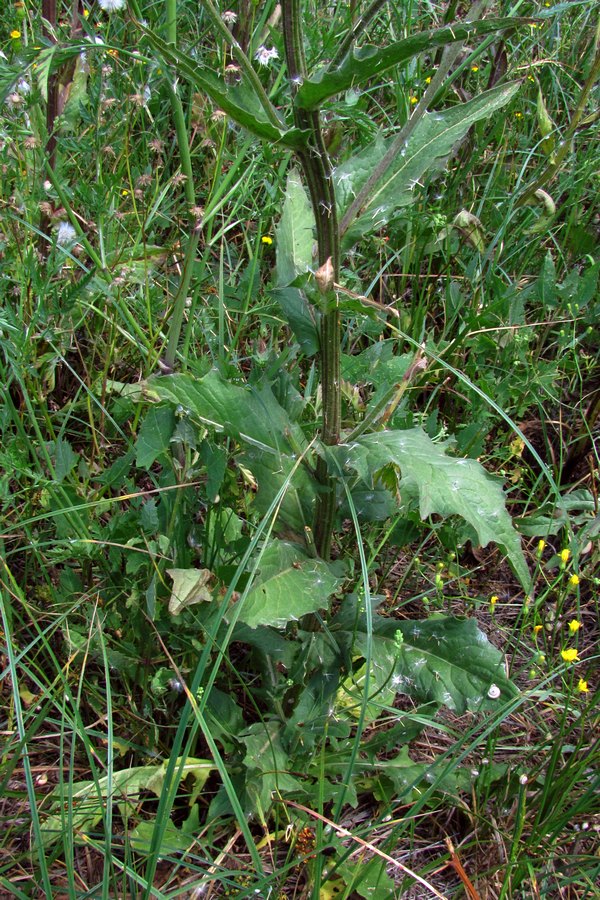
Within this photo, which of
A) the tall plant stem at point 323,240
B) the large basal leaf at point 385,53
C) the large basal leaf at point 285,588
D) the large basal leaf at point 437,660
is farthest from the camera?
the large basal leaf at point 437,660

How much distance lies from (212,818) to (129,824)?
175 mm

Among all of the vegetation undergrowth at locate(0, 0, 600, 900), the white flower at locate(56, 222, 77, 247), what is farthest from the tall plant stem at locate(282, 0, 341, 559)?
the white flower at locate(56, 222, 77, 247)

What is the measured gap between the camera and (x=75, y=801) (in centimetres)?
150

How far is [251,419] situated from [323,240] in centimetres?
39

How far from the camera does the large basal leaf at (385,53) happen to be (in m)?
1.10

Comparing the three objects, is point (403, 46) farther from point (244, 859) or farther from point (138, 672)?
point (244, 859)

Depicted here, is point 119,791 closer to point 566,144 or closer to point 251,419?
point 251,419

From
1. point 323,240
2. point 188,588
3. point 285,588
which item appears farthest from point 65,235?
point 285,588

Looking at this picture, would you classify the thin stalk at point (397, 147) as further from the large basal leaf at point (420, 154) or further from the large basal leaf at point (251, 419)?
the large basal leaf at point (251, 419)

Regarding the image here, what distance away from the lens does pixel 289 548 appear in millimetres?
1575

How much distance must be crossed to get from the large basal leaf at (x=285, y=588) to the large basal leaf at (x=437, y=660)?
170 mm

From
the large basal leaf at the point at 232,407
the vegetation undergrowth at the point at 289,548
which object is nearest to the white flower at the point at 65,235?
the vegetation undergrowth at the point at 289,548

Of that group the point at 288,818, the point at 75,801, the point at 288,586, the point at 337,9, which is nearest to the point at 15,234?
the point at 288,586

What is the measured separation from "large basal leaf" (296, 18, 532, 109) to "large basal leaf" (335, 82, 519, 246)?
337 millimetres
